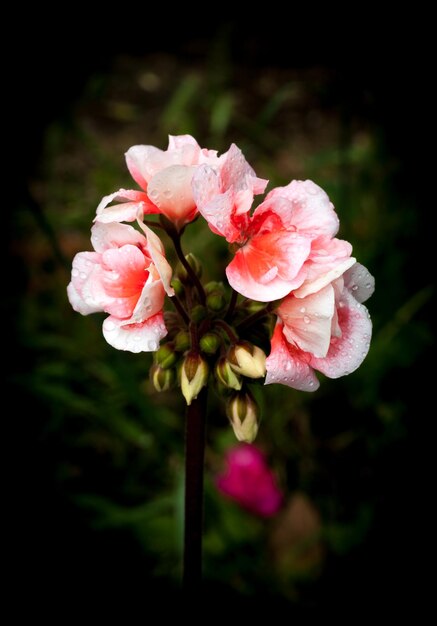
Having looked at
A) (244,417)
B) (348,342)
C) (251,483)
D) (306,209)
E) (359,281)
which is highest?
(306,209)

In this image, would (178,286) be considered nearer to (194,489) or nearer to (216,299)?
(216,299)

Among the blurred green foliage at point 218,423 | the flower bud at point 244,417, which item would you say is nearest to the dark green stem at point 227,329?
the flower bud at point 244,417

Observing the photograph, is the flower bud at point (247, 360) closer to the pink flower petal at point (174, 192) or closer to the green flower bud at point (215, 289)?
the green flower bud at point (215, 289)

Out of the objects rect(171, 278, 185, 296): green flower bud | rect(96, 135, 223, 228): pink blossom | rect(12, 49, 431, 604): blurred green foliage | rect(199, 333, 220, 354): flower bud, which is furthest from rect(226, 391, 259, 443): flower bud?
rect(12, 49, 431, 604): blurred green foliage

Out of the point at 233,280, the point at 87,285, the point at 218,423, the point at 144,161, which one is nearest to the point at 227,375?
the point at 233,280

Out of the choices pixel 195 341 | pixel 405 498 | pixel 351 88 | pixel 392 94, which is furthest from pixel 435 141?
pixel 195 341

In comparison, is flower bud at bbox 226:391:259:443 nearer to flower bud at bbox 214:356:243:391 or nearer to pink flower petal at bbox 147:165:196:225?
flower bud at bbox 214:356:243:391

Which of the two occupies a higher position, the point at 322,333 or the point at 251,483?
the point at 322,333

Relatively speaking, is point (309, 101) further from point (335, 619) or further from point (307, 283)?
point (307, 283)
